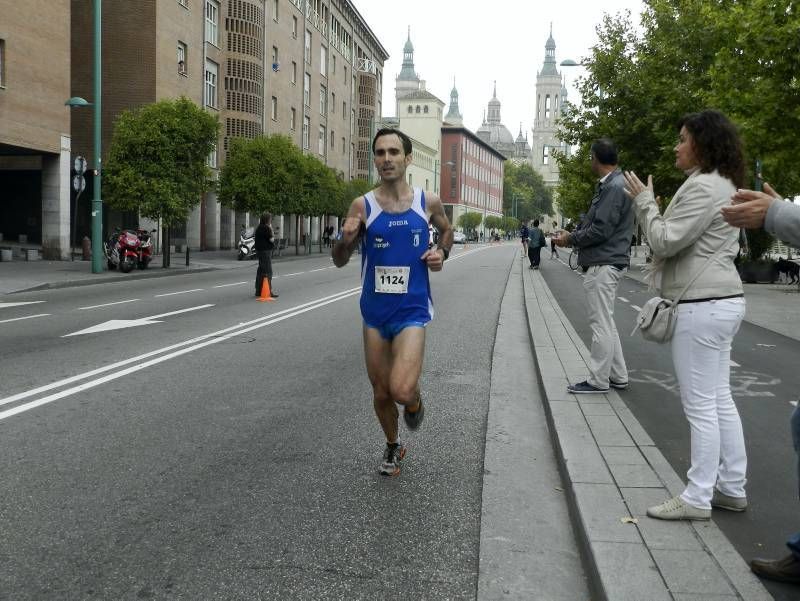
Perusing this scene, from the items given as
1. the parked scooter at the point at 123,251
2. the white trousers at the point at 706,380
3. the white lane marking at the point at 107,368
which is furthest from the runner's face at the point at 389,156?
the parked scooter at the point at 123,251

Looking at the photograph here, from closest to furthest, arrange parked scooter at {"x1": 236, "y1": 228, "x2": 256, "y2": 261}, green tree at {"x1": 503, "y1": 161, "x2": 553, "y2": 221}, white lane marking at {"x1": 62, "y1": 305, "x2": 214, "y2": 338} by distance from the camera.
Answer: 1. white lane marking at {"x1": 62, "y1": 305, "x2": 214, "y2": 338}
2. parked scooter at {"x1": 236, "y1": 228, "x2": 256, "y2": 261}
3. green tree at {"x1": 503, "y1": 161, "x2": 553, "y2": 221}

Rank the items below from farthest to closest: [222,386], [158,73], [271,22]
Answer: [271,22] < [158,73] < [222,386]

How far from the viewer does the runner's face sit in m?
4.68

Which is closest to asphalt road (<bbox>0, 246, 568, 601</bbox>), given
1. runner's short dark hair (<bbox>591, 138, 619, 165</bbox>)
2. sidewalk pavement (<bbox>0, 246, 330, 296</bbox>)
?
runner's short dark hair (<bbox>591, 138, 619, 165</bbox>)

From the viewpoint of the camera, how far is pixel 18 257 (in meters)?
30.4

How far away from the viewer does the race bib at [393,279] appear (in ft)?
15.4

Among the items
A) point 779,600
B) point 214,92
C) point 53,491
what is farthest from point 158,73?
point 779,600

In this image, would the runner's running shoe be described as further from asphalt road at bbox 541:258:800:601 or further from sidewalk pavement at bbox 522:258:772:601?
asphalt road at bbox 541:258:800:601

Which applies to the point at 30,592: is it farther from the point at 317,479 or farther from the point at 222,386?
the point at 222,386

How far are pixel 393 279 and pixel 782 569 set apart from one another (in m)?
2.36

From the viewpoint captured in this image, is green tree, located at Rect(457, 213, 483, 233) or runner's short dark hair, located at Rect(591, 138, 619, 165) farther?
green tree, located at Rect(457, 213, 483, 233)

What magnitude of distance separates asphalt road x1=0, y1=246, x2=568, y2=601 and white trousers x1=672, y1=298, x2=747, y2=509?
3.52 ft

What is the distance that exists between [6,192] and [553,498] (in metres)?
40.3

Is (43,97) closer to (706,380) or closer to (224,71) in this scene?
(224,71)
